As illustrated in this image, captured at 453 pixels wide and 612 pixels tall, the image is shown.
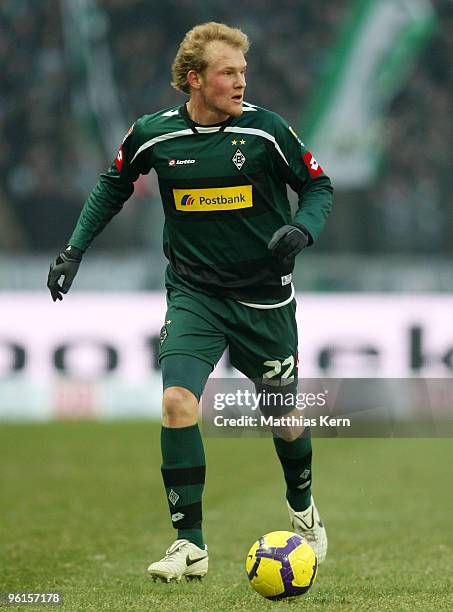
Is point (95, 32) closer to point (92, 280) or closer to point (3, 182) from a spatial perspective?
point (3, 182)

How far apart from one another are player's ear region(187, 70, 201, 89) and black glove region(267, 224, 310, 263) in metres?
0.74

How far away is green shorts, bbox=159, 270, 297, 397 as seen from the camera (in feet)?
17.3

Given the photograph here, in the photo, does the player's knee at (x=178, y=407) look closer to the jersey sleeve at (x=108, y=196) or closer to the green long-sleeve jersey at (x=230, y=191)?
the green long-sleeve jersey at (x=230, y=191)

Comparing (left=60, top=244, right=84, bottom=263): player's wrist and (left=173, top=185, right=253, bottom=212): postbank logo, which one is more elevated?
(left=173, top=185, right=253, bottom=212): postbank logo

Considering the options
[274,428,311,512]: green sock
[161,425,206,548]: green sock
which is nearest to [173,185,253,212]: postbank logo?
[161,425,206,548]: green sock

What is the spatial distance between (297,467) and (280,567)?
3.70ft

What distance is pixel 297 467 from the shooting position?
5.76 meters

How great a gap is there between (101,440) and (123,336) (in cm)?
182

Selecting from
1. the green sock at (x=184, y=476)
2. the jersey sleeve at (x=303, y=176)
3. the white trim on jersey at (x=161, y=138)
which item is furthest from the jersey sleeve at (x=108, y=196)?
the green sock at (x=184, y=476)

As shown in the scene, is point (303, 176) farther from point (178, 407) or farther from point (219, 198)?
point (178, 407)

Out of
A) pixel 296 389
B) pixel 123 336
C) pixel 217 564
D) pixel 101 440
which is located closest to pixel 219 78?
pixel 296 389

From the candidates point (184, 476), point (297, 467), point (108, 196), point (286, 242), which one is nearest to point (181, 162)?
point (108, 196)

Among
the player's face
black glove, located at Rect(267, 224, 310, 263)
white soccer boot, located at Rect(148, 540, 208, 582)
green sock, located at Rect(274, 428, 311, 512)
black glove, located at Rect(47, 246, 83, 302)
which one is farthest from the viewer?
green sock, located at Rect(274, 428, 311, 512)

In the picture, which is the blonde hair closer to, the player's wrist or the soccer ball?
the player's wrist
